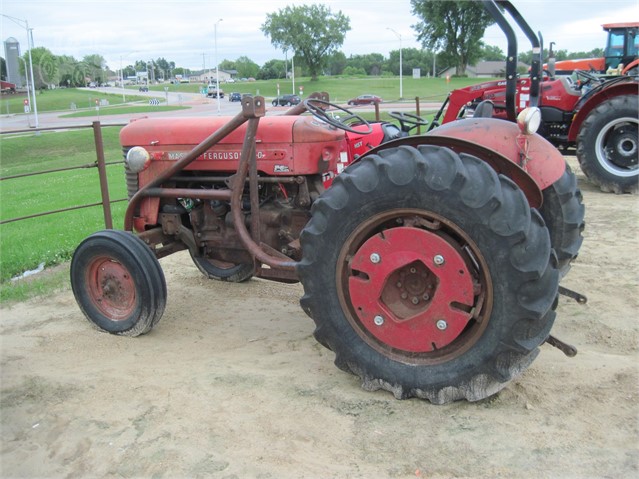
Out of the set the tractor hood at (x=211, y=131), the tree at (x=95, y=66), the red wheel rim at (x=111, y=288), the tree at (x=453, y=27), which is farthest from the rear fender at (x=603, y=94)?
the tree at (x=95, y=66)

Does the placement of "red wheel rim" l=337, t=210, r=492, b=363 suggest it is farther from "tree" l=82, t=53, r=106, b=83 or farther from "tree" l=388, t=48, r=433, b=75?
"tree" l=82, t=53, r=106, b=83

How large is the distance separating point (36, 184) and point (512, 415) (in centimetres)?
1403

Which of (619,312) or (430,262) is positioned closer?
(430,262)

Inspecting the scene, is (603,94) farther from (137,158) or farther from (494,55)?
(494,55)

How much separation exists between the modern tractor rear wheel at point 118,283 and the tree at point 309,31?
2370 inches

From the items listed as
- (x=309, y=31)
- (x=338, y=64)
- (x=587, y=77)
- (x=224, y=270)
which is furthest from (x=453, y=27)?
(x=224, y=270)

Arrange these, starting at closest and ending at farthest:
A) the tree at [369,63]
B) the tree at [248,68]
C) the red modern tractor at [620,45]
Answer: the red modern tractor at [620,45]
the tree at [369,63]
the tree at [248,68]

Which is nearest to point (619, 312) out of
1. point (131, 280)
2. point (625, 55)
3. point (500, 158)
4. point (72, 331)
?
point (500, 158)

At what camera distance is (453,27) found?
46219 mm

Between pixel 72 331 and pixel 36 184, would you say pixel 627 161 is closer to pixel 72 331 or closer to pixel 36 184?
pixel 72 331

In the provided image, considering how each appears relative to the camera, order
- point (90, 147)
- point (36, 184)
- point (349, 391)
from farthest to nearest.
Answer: point (90, 147)
point (36, 184)
point (349, 391)

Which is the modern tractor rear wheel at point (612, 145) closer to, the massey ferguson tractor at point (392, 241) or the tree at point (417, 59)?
the massey ferguson tractor at point (392, 241)

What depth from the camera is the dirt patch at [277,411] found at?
2.53 meters

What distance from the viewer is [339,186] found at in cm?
295
